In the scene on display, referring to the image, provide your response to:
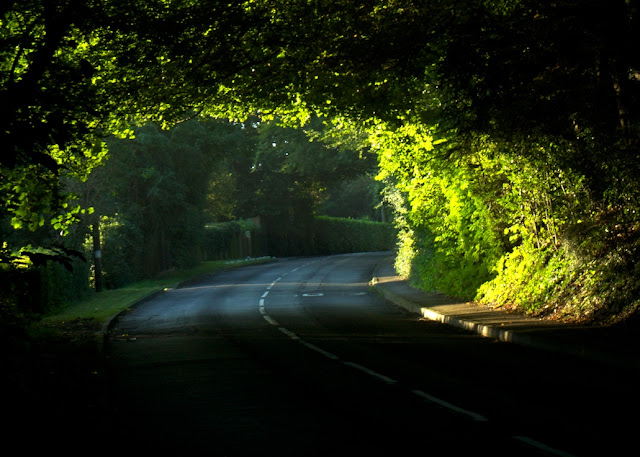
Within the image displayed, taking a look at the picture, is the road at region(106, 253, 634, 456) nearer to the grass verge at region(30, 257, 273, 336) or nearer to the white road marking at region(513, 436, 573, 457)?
the white road marking at region(513, 436, 573, 457)

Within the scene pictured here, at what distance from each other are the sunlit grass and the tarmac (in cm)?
881

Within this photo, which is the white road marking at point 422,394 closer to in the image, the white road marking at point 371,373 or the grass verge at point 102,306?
the white road marking at point 371,373

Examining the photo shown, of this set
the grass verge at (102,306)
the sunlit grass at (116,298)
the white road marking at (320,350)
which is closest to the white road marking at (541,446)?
the white road marking at (320,350)

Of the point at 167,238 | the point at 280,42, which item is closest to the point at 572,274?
the point at 280,42

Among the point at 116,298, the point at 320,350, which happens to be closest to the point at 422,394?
the point at 320,350

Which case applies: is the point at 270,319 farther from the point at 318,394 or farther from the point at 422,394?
the point at 422,394

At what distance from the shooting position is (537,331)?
1670cm

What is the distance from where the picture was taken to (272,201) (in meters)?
74.1

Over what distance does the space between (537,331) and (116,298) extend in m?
18.4

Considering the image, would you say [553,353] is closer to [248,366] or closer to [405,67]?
[248,366]

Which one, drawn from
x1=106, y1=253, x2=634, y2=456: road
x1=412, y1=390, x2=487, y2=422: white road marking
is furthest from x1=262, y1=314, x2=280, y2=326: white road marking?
x1=412, y1=390, x2=487, y2=422: white road marking

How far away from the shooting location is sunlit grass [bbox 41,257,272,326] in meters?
24.4

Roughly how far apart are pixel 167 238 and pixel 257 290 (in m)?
14.6

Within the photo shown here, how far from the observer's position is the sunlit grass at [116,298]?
79.9 feet
